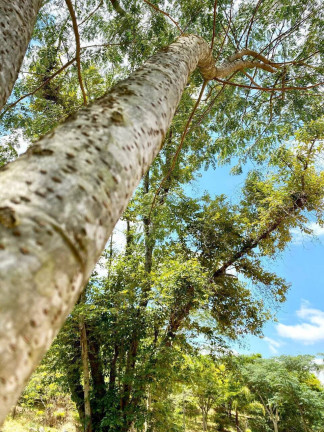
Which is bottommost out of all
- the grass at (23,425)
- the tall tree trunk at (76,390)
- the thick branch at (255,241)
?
the grass at (23,425)

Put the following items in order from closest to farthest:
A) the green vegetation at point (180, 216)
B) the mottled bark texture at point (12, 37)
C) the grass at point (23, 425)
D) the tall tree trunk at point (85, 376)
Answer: the mottled bark texture at point (12, 37) → the green vegetation at point (180, 216) → the tall tree trunk at point (85, 376) → the grass at point (23, 425)

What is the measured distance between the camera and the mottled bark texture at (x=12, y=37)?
122cm

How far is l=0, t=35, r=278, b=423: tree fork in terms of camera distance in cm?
37

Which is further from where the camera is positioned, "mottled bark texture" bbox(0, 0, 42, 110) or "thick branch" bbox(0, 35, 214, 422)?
"mottled bark texture" bbox(0, 0, 42, 110)

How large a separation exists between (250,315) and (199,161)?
15.8ft

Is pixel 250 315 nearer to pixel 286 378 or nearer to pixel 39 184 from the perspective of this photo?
pixel 39 184

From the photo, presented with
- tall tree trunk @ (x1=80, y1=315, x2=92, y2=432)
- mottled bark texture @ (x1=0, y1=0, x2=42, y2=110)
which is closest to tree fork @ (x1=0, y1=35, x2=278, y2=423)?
mottled bark texture @ (x1=0, y1=0, x2=42, y2=110)

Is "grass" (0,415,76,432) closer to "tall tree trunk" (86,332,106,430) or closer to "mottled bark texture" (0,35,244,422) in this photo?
"tall tree trunk" (86,332,106,430)

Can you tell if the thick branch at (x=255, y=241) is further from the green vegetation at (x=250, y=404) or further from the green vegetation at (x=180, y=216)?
the green vegetation at (x=250, y=404)

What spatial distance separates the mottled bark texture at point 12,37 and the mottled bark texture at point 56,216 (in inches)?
27.6

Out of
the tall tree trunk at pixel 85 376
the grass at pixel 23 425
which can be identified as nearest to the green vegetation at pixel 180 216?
the tall tree trunk at pixel 85 376

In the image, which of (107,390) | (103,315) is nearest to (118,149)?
(103,315)

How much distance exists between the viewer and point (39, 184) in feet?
1.59

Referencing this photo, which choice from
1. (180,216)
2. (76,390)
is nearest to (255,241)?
(180,216)
